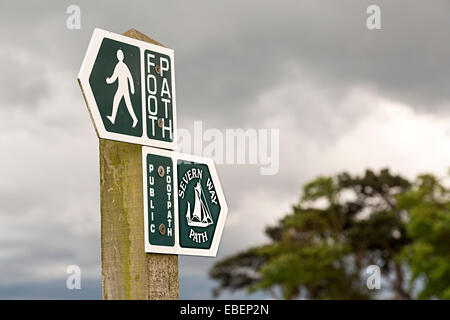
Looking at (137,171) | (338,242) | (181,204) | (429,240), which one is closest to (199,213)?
(181,204)

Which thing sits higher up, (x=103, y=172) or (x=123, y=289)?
(x=103, y=172)

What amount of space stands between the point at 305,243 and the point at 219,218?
2044 centimetres

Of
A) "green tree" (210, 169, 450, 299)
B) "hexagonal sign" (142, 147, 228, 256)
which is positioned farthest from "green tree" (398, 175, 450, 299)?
"hexagonal sign" (142, 147, 228, 256)

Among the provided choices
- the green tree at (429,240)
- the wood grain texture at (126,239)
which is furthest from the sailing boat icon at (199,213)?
the green tree at (429,240)

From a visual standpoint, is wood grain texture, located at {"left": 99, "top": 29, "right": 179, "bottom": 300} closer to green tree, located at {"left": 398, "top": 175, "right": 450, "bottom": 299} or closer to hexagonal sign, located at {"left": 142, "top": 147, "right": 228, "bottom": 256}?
hexagonal sign, located at {"left": 142, "top": 147, "right": 228, "bottom": 256}

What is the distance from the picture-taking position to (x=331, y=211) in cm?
2338

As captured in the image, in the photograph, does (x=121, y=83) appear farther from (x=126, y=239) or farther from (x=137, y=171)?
(x=126, y=239)

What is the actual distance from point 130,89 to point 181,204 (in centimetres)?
60

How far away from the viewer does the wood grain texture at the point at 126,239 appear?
2.98m

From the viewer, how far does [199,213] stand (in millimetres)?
3326

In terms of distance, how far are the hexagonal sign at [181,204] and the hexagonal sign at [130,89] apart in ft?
0.33

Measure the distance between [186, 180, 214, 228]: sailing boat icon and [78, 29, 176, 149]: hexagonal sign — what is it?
0.29 metres
